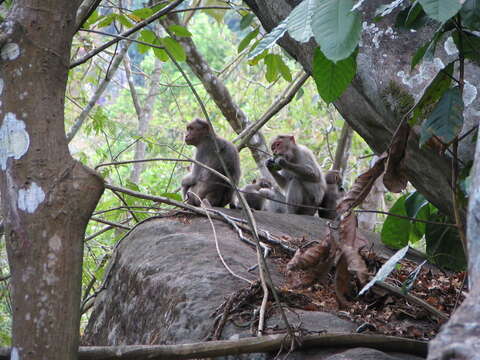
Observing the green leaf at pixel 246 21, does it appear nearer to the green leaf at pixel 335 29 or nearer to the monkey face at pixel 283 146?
the monkey face at pixel 283 146

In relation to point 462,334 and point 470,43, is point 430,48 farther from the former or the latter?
point 462,334

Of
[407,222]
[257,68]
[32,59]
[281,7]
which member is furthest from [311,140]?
[32,59]

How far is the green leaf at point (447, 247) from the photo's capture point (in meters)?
3.76

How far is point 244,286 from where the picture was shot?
3.14 meters

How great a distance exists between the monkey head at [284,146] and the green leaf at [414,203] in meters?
3.86

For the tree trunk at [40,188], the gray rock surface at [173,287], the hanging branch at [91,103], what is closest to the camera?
the tree trunk at [40,188]

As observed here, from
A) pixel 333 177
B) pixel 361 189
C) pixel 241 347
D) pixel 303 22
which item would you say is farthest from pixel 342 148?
pixel 303 22

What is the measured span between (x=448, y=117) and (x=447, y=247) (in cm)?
181

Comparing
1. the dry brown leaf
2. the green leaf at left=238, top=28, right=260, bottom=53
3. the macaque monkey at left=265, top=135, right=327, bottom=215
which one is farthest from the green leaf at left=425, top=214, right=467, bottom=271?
the macaque monkey at left=265, top=135, right=327, bottom=215

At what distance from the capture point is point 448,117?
219cm

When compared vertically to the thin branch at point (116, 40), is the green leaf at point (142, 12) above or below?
above

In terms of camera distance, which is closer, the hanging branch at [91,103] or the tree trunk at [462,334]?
the tree trunk at [462,334]

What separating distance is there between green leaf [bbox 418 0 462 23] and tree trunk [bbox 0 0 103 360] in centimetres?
96

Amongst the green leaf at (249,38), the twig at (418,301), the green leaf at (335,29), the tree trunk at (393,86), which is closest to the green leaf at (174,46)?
the tree trunk at (393,86)
